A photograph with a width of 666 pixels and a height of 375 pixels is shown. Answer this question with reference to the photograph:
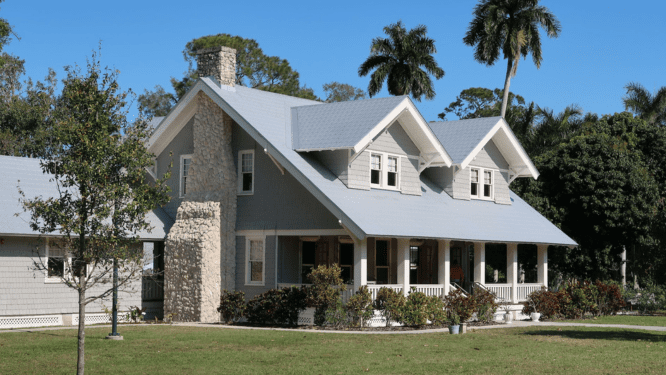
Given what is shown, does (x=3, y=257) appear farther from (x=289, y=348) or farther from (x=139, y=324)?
(x=289, y=348)

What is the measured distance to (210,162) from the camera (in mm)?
31250

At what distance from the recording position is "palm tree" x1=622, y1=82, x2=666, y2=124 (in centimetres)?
5862

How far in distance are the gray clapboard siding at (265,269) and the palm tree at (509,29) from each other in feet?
92.3

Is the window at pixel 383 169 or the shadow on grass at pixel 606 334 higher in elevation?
the window at pixel 383 169

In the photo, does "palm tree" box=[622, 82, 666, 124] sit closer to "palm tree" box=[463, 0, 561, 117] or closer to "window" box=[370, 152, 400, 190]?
"palm tree" box=[463, 0, 561, 117]

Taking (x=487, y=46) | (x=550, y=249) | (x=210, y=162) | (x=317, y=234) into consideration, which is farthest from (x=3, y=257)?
(x=487, y=46)

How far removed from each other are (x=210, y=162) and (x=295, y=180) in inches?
143

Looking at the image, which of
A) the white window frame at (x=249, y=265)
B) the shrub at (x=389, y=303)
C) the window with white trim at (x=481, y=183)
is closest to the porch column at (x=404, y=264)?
the shrub at (x=389, y=303)

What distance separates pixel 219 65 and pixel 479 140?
1067 centimetres

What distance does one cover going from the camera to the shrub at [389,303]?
27562 millimetres

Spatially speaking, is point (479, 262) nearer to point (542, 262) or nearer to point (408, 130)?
point (542, 262)

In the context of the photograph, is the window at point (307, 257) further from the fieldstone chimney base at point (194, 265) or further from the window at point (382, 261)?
the fieldstone chimney base at point (194, 265)

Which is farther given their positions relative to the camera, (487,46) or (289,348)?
(487,46)

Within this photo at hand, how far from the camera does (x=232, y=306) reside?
29828 mm
